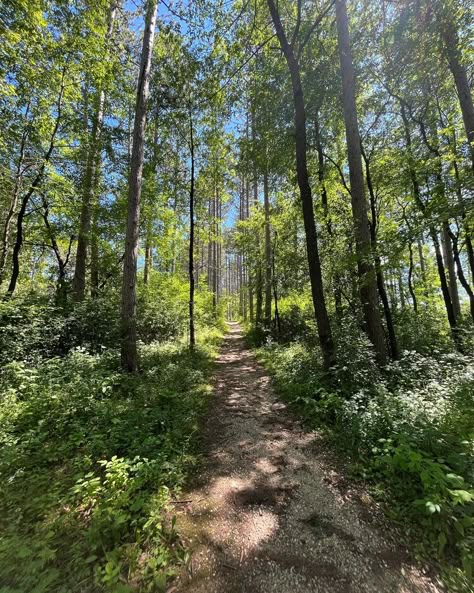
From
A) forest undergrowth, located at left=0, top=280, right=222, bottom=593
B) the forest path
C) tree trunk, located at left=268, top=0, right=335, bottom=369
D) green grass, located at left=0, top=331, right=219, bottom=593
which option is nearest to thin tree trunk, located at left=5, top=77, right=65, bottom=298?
forest undergrowth, located at left=0, top=280, right=222, bottom=593

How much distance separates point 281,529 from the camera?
97.3 inches

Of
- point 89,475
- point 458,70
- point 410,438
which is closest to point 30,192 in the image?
point 89,475

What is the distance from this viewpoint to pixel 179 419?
443 cm

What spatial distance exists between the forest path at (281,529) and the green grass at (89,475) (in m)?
0.30

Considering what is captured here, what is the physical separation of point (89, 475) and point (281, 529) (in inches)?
79.0

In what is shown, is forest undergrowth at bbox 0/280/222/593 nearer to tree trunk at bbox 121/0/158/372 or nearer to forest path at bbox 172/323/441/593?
forest path at bbox 172/323/441/593

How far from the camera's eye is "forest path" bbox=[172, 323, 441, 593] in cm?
198

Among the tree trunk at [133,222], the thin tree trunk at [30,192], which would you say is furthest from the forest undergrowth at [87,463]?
the thin tree trunk at [30,192]

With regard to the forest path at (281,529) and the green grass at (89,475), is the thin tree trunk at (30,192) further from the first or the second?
the forest path at (281,529)

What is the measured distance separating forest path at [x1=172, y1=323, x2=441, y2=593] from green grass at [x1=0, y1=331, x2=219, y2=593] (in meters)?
0.30

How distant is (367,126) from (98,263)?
472 inches

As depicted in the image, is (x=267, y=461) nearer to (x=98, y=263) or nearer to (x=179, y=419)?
(x=179, y=419)

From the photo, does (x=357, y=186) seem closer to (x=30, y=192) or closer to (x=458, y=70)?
(x=458, y=70)

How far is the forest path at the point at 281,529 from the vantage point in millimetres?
1981
